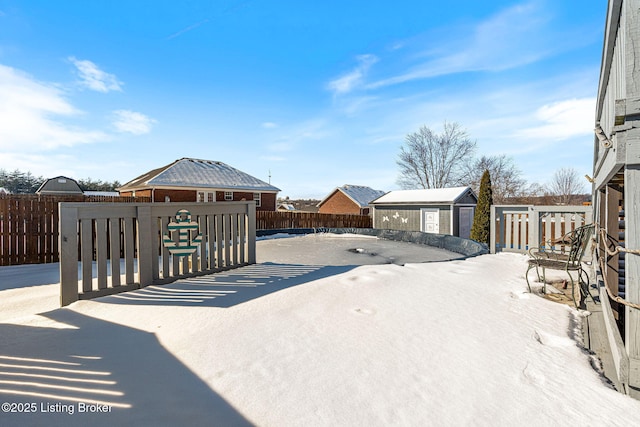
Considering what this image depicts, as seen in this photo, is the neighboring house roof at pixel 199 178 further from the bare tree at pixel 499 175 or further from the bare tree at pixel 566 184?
the bare tree at pixel 566 184

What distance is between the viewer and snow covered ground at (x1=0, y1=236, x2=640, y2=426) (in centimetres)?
151

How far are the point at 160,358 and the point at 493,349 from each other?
2383 mm

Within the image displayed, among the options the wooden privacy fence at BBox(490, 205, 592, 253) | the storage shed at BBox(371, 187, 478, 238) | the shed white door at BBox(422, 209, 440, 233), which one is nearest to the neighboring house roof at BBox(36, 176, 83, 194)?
the storage shed at BBox(371, 187, 478, 238)

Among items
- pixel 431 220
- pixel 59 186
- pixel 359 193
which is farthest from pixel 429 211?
pixel 59 186

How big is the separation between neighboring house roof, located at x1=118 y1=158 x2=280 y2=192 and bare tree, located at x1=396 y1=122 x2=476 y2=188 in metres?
16.1

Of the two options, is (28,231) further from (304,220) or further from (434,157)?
(434,157)

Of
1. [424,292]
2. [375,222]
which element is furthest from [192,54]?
[375,222]

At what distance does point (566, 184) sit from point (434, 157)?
13379mm

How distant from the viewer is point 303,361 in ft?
6.50

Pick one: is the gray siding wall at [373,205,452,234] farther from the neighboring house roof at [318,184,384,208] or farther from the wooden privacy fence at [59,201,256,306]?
the wooden privacy fence at [59,201,256,306]

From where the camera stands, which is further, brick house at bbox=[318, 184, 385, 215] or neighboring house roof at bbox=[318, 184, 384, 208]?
neighboring house roof at bbox=[318, 184, 384, 208]

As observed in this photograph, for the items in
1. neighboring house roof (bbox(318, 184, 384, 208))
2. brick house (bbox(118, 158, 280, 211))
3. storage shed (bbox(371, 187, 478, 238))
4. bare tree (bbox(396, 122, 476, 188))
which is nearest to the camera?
storage shed (bbox(371, 187, 478, 238))

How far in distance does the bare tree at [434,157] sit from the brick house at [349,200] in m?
4.72

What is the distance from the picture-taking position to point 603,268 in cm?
296
